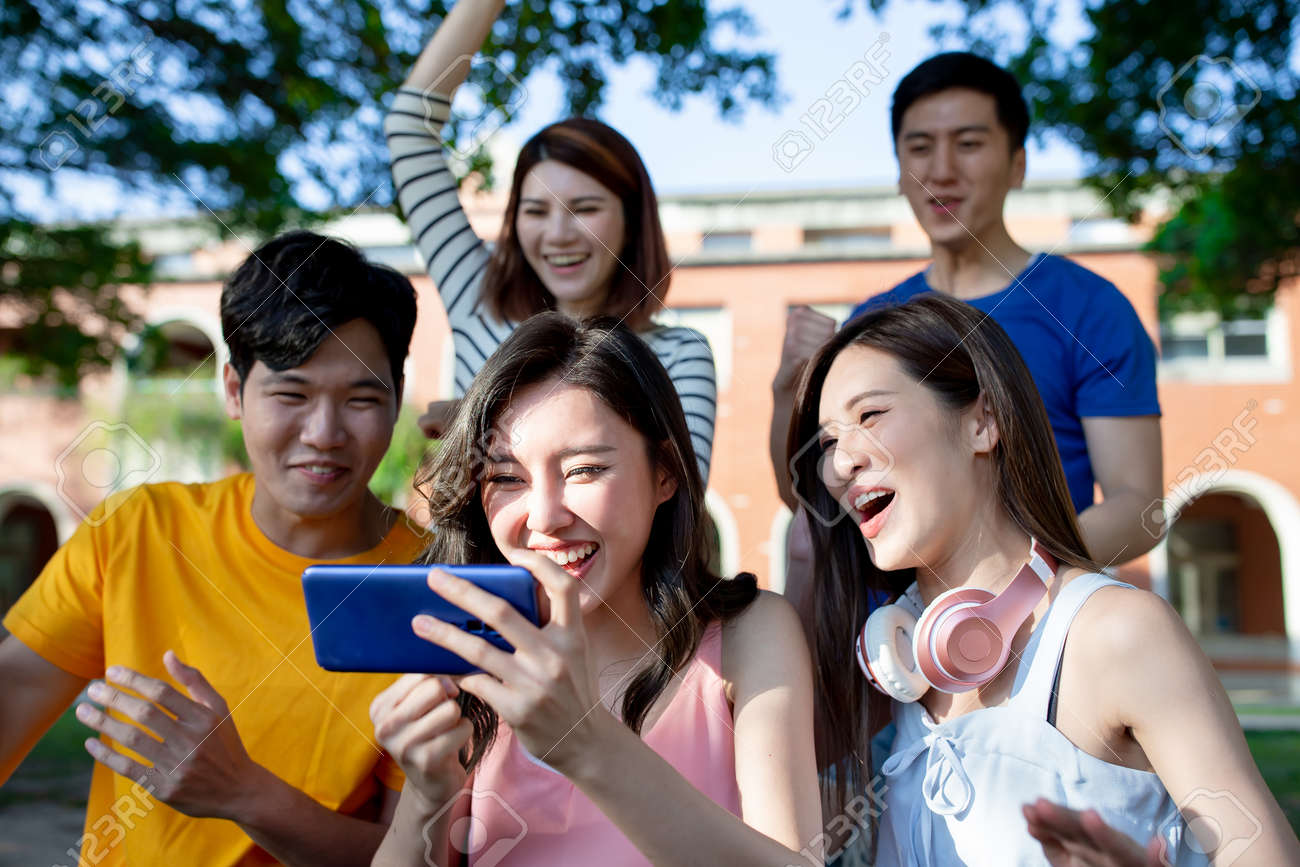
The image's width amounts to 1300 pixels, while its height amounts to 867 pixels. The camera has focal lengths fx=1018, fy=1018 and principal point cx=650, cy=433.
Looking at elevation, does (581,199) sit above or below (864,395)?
above

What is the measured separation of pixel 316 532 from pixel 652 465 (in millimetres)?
847

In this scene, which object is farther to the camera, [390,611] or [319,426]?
[319,426]

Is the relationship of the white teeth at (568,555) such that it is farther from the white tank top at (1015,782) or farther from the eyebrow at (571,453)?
the white tank top at (1015,782)

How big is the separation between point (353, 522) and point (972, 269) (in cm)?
161

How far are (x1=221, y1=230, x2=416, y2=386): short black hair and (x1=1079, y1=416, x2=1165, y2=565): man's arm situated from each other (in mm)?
1544

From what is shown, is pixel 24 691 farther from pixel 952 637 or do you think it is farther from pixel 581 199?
pixel 952 637

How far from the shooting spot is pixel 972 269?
255 cm

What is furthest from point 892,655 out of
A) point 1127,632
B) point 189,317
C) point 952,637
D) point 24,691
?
point 189,317

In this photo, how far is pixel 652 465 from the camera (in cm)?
172

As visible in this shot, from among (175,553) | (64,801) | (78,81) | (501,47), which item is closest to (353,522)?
(175,553)

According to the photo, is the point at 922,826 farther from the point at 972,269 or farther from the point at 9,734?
the point at 9,734

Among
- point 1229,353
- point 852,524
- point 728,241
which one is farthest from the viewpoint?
point 728,241

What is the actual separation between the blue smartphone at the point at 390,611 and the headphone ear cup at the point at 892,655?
0.64 m

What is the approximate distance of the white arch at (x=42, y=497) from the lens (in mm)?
20219
